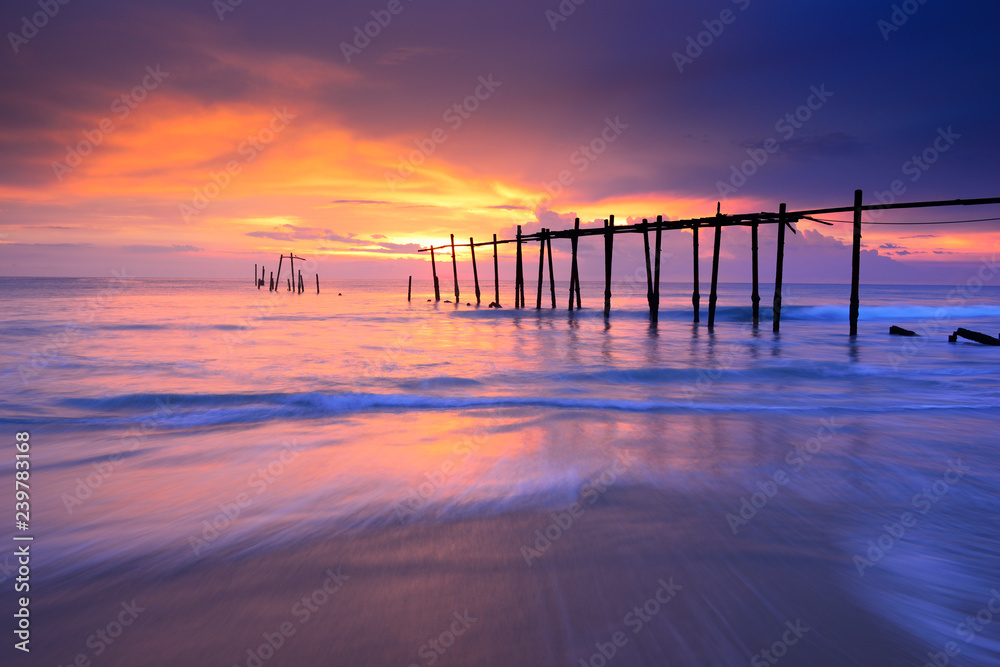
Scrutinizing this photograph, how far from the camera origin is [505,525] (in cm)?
352

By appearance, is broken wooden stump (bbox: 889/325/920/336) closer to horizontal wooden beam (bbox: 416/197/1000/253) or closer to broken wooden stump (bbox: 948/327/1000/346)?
broken wooden stump (bbox: 948/327/1000/346)

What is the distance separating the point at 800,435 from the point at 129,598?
6419mm

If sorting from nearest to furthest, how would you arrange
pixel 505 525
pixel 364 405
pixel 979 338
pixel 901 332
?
pixel 505 525 < pixel 364 405 < pixel 979 338 < pixel 901 332

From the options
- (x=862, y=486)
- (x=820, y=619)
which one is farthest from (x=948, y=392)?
(x=820, y=619)

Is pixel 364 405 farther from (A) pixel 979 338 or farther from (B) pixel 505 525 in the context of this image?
(A) pixel 979 338

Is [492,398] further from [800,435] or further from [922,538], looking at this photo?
[922,538]

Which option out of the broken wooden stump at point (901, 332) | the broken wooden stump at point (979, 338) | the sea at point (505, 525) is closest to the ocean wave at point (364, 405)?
the sea at point (505, 525)

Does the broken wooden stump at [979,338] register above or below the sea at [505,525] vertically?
below

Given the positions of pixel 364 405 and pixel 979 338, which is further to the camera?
pixel 979 338

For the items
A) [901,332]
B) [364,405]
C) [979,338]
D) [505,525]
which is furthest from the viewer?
[901,332]

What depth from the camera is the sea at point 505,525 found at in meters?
2.35

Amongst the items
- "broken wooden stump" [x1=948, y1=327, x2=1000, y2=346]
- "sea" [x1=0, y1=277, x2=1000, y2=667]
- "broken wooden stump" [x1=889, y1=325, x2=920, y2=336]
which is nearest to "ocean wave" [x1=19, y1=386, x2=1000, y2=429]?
"sea" [x1=0, y1=277, x2=1000, y2=667]

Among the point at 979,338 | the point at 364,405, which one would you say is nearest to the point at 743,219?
the point at 979,338

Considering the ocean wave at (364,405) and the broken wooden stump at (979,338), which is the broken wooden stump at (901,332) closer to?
the broken wooden stump at (979,338)
